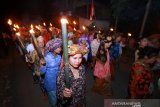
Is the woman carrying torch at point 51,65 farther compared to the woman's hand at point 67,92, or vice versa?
the woman carrying torch at point 51,65

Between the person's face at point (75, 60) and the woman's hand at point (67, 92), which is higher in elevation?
the person's face at point (75, 60)

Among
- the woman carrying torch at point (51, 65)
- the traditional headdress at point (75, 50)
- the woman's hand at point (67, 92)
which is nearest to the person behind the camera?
the woman's hand at point (67, 92)

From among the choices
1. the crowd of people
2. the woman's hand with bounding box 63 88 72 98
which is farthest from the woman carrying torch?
the woman's hand with bounding box 63 88 72 98

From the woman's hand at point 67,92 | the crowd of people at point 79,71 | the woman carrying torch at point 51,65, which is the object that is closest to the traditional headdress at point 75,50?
the crowd of people at point 79,71

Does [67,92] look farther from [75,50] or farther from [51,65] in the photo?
[51,65]

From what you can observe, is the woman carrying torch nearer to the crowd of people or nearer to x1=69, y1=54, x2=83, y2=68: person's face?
the crowd of people

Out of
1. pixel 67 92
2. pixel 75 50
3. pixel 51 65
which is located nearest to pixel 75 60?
pixel 75 50

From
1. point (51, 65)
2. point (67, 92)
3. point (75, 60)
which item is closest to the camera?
point (67, 92)

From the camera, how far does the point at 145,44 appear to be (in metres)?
6.81

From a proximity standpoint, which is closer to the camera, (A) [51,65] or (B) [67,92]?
(B) [67,92]

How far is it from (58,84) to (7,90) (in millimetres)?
6075

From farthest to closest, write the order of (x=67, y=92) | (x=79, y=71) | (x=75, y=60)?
(x=79, y=71) → (x=75, y=60) → (x=67, y=92)

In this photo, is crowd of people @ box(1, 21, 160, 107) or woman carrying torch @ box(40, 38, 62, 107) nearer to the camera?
crowd of people @ box(1, 21, 160, 107)

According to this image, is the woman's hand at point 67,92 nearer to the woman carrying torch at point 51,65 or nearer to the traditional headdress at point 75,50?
the traditional headdress at point 75,50
